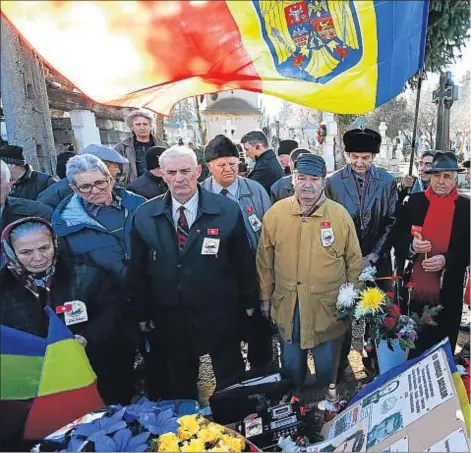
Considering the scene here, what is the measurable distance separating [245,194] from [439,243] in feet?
4.76

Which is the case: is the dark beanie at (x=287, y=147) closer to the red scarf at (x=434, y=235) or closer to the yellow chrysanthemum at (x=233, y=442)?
the red scarf at (x=434, y=235)

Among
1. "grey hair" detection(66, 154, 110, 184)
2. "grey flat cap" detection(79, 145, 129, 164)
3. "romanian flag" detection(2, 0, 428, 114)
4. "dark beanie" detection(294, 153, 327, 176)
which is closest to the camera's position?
"romanian flag" detection(2, 0, 428, 114)

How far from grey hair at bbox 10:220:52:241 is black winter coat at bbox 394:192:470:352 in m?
2.49

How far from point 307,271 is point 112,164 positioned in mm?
1922

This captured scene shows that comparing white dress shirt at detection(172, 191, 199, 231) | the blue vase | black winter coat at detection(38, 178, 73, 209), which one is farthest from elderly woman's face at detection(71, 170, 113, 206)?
the blue vase

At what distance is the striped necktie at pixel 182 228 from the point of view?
263 centimetres

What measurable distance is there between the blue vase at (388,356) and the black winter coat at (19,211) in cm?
241

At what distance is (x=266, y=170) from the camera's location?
168 inches

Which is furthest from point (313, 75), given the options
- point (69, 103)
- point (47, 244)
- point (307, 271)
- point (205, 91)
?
point (69, 103)

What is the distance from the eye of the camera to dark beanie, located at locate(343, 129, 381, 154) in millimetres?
3211

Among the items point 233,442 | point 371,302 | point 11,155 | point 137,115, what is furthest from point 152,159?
point 233,442

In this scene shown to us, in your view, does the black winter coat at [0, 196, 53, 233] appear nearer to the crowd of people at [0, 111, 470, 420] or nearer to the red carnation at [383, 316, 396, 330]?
the crowd of people at [0, 111, 470, 420]

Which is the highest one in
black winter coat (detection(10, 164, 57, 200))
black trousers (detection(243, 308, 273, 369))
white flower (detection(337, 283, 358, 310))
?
black winter coat (detection(10, 164, 57, 200))

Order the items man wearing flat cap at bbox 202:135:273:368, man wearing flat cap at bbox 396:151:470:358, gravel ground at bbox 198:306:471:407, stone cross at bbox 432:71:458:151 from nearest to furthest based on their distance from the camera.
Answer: man wearing flat cap at bbox 396:151:470:358, gravel ground at bbox 198:306:471:407, man wearing flat cap at bbox 202:135:273:368, stone cross at bbox 432:71:458:151
